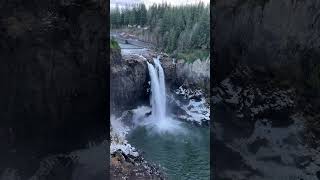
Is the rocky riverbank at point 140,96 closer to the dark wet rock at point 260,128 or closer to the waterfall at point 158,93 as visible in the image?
the waterfall at point 158,93

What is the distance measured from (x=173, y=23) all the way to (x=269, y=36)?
1.58 metres

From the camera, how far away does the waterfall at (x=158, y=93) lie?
453 centimetres

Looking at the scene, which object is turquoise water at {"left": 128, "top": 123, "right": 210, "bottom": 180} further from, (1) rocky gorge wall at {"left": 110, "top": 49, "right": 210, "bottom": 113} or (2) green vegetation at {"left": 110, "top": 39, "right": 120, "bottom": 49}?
(2) green vegetation at {"left": 110, "top": 39, "right": 120, "bottom": 49}

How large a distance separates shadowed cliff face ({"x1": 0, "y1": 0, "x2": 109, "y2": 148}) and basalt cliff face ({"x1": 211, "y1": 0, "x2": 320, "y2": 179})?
1094mm

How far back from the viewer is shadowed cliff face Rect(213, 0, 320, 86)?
3086 millimetres

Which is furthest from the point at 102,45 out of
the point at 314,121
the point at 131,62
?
the point at 314,121

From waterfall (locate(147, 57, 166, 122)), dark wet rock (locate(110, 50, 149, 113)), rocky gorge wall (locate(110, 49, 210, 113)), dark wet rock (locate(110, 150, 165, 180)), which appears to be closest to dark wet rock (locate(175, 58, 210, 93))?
rocky gorge wall (locate(110, 49, 210, 113))

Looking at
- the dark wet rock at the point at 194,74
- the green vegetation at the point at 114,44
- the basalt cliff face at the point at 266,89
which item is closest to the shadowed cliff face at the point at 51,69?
the green vegetation at the point at 114,44

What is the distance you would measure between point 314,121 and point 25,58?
2453 mm

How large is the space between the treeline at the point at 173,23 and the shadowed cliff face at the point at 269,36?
0.94 m

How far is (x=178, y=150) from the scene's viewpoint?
14.2ft

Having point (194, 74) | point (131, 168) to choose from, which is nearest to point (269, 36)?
point (194, 74)

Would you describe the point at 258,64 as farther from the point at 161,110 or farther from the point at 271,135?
the point at 161,110

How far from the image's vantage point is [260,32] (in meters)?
3.24
